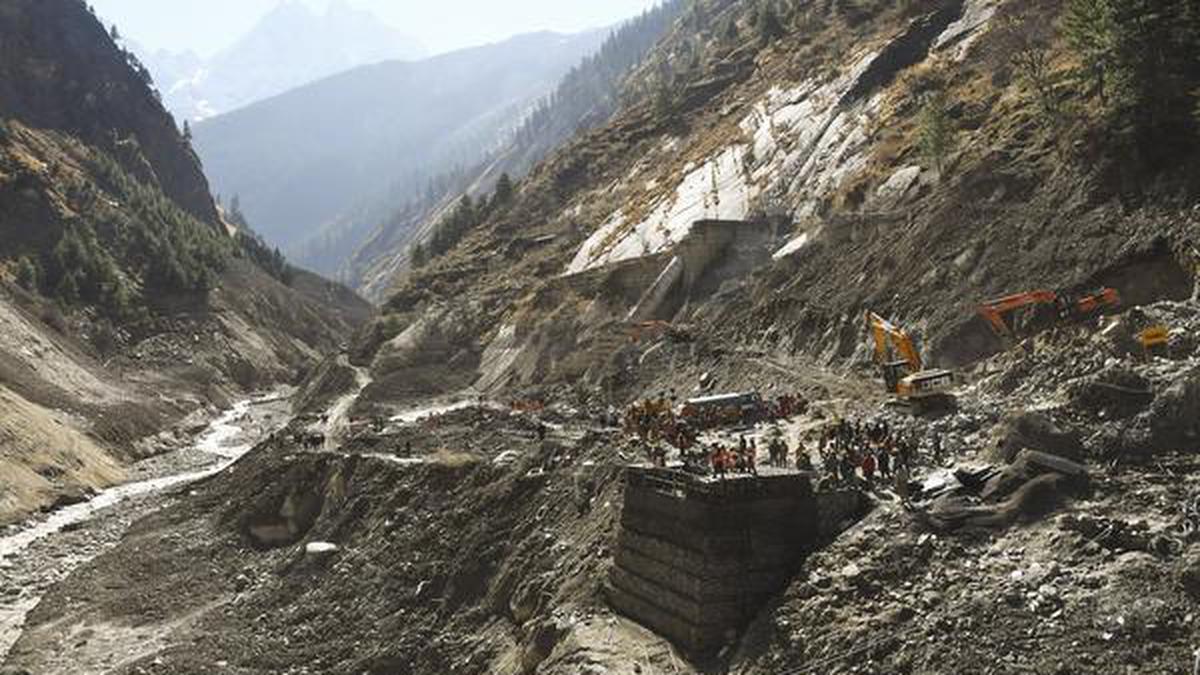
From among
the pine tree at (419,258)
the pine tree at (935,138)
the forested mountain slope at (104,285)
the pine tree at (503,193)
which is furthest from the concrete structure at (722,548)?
the pine tree at (419,258)

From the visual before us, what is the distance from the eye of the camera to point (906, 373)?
31.0 m

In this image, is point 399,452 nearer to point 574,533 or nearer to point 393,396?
point 574,533

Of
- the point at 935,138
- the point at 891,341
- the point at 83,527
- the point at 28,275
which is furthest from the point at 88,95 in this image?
the point at 891,341

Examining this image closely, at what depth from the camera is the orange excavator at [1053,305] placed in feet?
90.9

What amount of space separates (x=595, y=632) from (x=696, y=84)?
324 feet

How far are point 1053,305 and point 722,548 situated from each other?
15423 millimetres

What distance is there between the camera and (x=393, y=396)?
65625 mm

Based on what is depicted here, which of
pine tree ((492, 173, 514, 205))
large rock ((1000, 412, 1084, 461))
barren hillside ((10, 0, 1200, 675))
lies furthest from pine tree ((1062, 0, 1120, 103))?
pine tree ((492, 173, 514, 205))

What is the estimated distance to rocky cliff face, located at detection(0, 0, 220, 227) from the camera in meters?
136

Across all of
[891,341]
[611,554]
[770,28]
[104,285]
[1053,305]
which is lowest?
[891,341]

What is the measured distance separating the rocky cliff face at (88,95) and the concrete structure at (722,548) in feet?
427

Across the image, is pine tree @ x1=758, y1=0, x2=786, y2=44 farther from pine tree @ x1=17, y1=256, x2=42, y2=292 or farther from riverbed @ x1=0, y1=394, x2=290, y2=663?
pine tree @ x1=17, y1=256, x2=42, y2=292

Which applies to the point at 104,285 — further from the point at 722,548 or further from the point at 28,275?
the point at 722,548

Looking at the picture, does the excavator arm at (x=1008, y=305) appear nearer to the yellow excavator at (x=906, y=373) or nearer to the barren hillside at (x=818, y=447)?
the barren hillside at (x=818, y=447)
